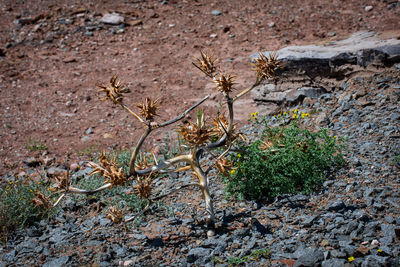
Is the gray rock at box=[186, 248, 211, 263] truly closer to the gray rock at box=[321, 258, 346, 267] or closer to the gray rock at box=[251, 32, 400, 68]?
the gray rock at box=[321, 258, 346, 267]

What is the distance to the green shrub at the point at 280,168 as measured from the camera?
3492mm

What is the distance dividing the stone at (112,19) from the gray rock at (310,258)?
7.85 m

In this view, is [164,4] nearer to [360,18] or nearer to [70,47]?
[70,47]

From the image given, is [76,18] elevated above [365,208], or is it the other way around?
[76,18]

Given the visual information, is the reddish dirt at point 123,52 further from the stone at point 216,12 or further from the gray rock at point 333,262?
the gray rock at point 333,262

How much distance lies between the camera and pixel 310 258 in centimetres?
259

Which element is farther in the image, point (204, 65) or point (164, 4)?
point (164, 4)

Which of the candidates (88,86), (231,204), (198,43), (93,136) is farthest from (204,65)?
(198,43)

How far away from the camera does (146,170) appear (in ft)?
9.71

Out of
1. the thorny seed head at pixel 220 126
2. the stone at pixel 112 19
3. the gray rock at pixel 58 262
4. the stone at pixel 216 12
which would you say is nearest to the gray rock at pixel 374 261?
the thorny seed head at pixel 220 126

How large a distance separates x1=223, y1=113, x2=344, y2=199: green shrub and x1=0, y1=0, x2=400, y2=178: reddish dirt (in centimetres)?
221

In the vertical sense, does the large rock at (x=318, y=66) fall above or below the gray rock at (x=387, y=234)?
above

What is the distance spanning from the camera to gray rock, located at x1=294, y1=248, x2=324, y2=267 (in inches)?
101

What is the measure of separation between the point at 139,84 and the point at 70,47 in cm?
251
